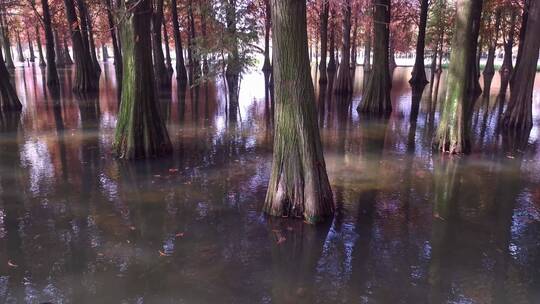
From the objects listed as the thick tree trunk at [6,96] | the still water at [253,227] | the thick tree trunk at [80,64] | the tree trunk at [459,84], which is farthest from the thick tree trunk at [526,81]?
the thick tree trunk at [80,64]

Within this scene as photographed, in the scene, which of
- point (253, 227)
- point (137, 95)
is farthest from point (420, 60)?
point (253, 227)

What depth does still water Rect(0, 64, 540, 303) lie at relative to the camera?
475 cm

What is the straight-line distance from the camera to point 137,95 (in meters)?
9.37

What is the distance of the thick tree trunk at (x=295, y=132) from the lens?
6016 millimetres

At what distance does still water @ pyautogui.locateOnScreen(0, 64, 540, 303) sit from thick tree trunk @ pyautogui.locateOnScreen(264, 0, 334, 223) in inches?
13.1

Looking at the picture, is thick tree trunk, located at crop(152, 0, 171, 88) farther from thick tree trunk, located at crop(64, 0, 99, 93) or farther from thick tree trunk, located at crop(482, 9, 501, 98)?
thick tree trunk, located at crop(482, 9, 501, 98)

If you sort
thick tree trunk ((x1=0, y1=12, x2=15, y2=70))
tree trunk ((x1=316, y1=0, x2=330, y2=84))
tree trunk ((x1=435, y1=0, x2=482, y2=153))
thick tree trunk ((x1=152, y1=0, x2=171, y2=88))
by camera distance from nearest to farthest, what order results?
1. tree trunk ((x1=435, y1=0, x2=482, y2=153))
2. tree trunk ((x1=316, y1=0, x2=330, y2=84))
3. thick tree trunk ((x1=152, y1=0, x2=171, y2=88))
4. thick tree trunk ((x1=0, y1=12, x2=15, y2=70))

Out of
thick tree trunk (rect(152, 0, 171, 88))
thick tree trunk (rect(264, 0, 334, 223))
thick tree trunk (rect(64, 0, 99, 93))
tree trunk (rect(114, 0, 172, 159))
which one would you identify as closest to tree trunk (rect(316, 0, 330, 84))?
thick tree trunk (rect(152, 0, 171, 88))

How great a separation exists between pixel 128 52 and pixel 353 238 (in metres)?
6.11

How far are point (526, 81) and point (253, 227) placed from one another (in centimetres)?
1033

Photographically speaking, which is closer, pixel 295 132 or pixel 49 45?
pixel 295 132

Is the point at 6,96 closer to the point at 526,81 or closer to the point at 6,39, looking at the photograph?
the point at 526,81

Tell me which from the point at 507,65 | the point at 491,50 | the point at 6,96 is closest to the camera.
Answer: the point at 6,96

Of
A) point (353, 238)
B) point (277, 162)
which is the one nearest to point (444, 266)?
point (353, 238)
